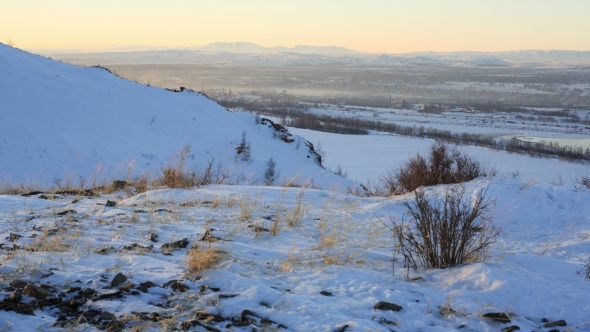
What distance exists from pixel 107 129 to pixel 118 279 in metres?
19.8

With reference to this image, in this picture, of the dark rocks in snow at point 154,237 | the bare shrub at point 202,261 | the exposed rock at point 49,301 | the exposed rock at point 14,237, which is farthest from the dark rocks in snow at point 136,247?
the exposed rock at point 49,301

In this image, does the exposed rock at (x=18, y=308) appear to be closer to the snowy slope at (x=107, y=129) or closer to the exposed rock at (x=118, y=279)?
the exposed rock at (x=118, y=279)

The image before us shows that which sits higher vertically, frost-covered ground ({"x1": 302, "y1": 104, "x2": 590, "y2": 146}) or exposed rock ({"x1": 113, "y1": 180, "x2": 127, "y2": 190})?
exposed rock ({"x1": 113, "y1": 180, "x2": 127, "y2": 190})

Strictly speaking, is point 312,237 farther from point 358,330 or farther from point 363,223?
point 358,330

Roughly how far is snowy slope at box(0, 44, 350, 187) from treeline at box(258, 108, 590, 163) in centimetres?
2476

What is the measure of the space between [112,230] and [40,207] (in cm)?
174

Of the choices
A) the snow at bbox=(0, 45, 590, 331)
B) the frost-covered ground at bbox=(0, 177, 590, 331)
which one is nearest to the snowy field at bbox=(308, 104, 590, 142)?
the snow at bbox=(0, 45, 590, 331)

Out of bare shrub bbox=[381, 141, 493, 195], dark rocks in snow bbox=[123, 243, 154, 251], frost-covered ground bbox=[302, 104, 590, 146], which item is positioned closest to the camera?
dark rocks in snow bbox=[123, 243, 154, 251]

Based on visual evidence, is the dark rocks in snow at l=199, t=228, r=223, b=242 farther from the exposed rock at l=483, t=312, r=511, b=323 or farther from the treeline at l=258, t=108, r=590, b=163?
the treeline at l=258, t=108, r=590, b=163

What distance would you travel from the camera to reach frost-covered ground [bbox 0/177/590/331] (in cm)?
313

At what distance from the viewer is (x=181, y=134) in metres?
25.4

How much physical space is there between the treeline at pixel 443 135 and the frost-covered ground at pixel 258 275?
42.7 meters

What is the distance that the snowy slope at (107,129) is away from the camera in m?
17.8

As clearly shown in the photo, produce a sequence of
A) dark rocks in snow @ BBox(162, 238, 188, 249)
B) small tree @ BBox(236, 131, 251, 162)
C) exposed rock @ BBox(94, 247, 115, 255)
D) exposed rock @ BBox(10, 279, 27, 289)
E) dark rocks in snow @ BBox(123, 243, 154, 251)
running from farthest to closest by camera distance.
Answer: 1. small tree @ BBox(236, 131, 251, 162)
2. dark rocks in snow @ BBox(162, 238, 188, 249)
3. dark rocks in snow @ BBox(123, 243, 154, 251)
4. exposed rock @ BBox(94, 247, 115, 255)
5. exposed rock @ BBox(10, 279, 27, 289)
